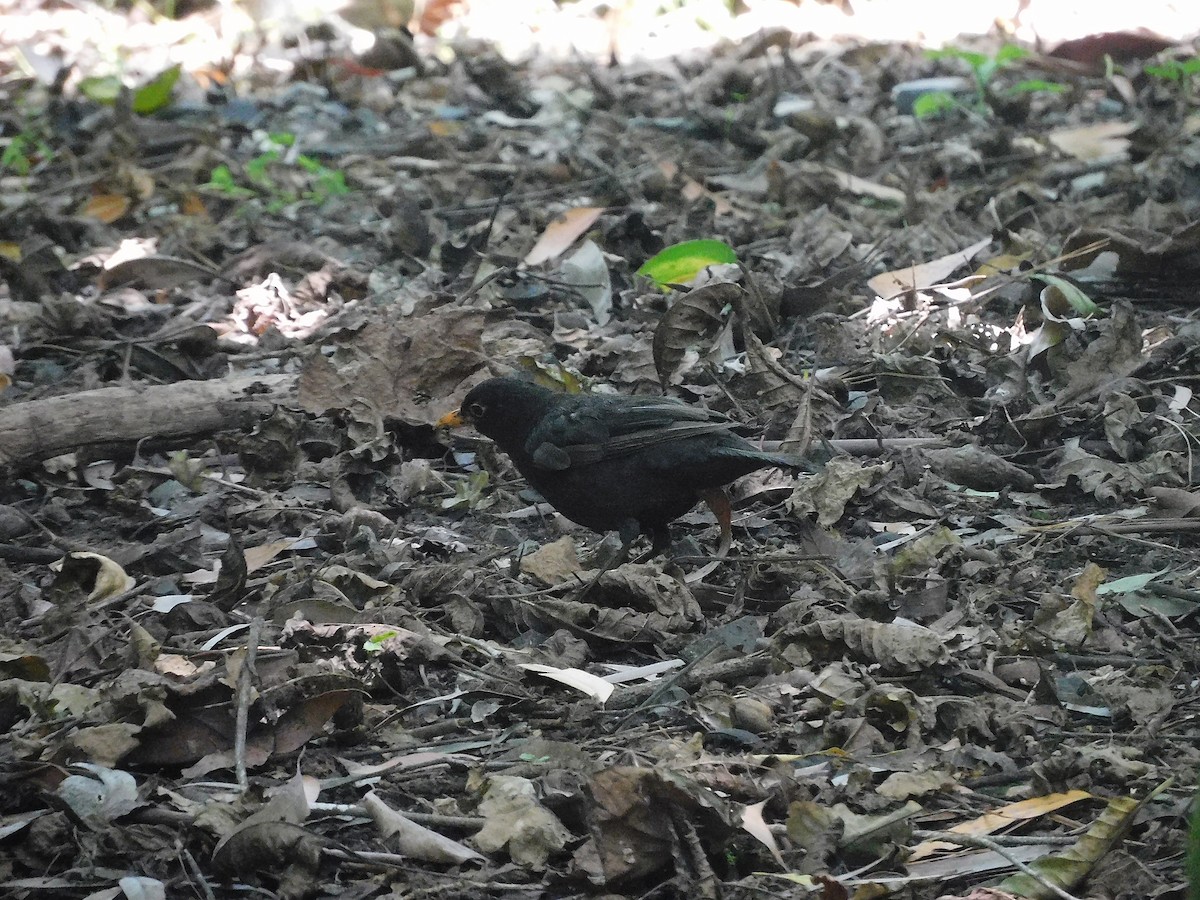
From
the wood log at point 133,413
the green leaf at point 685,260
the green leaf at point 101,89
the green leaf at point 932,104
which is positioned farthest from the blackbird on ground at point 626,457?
the green leaf at point 101,89

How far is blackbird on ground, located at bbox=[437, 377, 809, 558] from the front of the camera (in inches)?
183

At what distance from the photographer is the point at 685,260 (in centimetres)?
629

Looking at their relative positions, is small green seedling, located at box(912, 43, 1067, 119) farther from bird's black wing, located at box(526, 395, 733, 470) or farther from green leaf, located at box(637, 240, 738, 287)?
bird's black wing, located at box(526, 395, 733, 470)

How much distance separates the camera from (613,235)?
7.22 m

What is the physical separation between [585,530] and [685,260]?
1.61 m

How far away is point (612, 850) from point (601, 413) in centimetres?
239

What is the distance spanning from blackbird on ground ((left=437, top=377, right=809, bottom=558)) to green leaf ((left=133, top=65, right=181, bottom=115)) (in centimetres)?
526

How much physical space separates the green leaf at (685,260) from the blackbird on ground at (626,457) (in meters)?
1.39

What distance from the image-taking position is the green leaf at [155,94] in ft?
29.7

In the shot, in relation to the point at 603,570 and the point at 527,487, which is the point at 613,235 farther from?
the point at 603,570

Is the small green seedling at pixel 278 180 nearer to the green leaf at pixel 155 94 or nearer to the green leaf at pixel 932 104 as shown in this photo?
the green leaf at pixel 155 94

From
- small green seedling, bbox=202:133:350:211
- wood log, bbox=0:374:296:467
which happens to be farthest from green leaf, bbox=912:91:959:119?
wood log, bbox=0:374:296:467

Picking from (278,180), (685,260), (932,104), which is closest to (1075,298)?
(685,260)

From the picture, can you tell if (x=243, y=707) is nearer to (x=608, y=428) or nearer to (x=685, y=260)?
(x=608, y=428)
